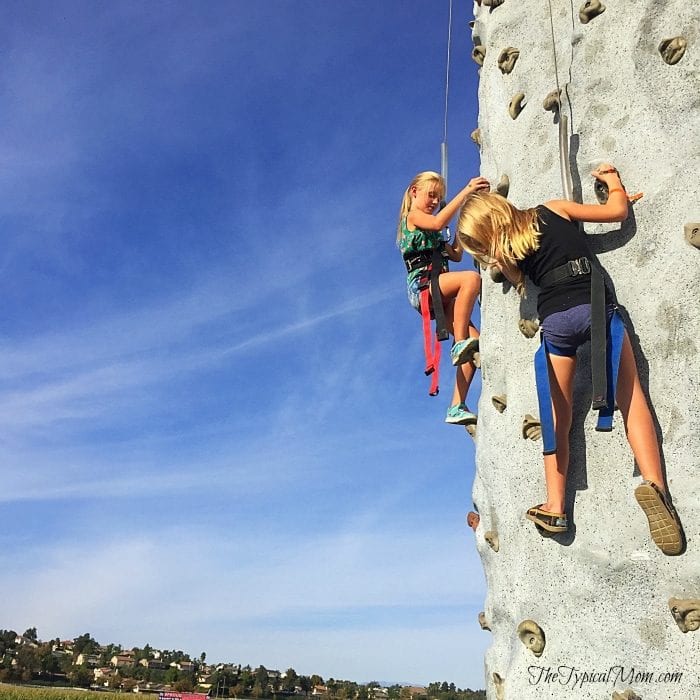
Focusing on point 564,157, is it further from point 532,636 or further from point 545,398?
point 532,636

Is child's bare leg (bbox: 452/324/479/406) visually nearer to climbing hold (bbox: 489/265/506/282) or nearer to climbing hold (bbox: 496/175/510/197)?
climbing hold (bbox: 489/265/506/282)

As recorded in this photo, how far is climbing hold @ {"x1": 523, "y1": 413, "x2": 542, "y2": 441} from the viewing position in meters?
3.90

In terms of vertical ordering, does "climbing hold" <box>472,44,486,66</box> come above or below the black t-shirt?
above

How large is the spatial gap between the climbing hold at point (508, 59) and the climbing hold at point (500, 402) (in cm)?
217

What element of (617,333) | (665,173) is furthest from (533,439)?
(665,173)

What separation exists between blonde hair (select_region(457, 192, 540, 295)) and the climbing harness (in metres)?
0.30

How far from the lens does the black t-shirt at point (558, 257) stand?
3773 mm

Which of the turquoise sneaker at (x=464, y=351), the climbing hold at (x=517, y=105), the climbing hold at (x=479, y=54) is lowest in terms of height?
the turquoise sneaker at (x=464, y=351)

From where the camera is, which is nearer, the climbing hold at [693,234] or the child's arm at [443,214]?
the climbing hold at [693,234]

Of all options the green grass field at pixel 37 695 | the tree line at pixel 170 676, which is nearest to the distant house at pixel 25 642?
the tree line at pixel 170 676

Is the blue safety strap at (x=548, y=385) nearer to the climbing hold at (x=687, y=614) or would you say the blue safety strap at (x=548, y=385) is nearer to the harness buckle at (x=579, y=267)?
the harness buckle at (x=579, y=267)

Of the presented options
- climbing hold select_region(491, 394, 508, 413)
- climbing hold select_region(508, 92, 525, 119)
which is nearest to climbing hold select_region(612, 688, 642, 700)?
climbing hold select_region(491, 394, 508, 413)

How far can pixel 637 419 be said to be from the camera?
3.43m

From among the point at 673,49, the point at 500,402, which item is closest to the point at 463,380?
the point at 500,402
